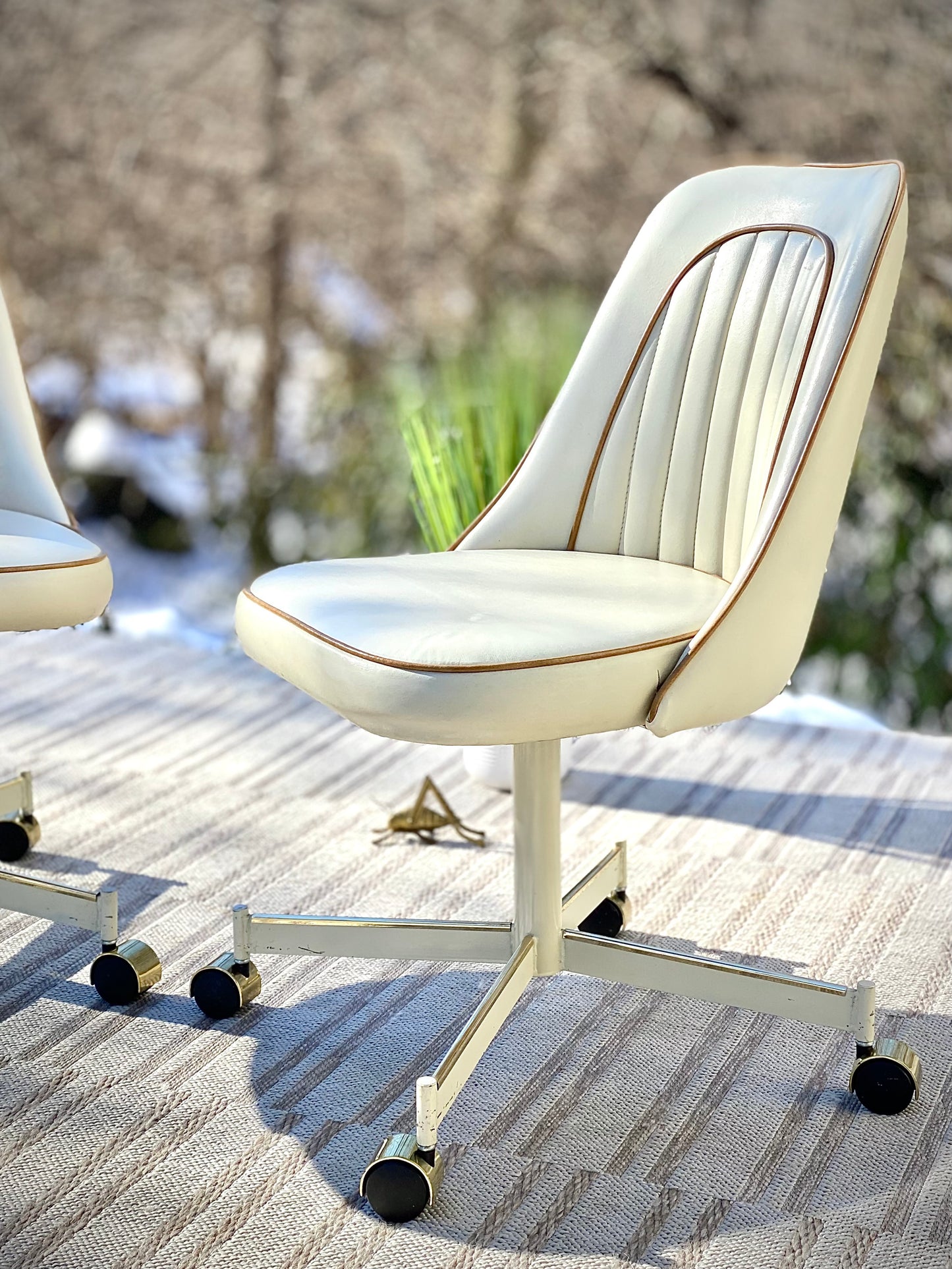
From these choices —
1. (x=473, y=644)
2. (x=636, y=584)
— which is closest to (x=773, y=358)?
(x=636, y=584)

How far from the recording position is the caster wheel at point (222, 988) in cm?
155

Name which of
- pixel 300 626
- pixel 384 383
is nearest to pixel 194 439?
pixel 384 383

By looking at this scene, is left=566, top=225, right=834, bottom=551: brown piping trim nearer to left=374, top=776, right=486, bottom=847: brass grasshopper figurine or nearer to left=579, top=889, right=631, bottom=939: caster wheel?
left=579, top=889, right=631, bottom=939: caster wheel

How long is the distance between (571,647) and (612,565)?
1.13 ft

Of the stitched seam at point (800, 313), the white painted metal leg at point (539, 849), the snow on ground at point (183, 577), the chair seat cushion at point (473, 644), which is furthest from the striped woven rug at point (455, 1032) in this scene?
the snow on ground at point (183, 577)

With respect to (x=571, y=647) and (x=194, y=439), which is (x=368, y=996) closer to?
(x=571, y=647)

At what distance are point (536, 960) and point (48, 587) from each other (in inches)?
24.9

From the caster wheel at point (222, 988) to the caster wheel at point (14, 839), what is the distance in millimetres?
512

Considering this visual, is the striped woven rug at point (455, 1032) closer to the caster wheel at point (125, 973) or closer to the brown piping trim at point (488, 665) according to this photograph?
the caster wheel at point (125, 973)

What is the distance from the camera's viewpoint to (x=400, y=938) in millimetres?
1486

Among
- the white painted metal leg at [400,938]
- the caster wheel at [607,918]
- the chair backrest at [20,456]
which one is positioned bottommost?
the caster wheel at [607,918]

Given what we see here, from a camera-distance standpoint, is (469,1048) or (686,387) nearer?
(469,1048)

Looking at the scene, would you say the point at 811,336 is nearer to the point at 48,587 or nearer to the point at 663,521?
the point at 663,521

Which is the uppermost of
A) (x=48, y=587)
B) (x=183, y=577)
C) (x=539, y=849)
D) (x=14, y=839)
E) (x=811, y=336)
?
(x=811, y=336)
